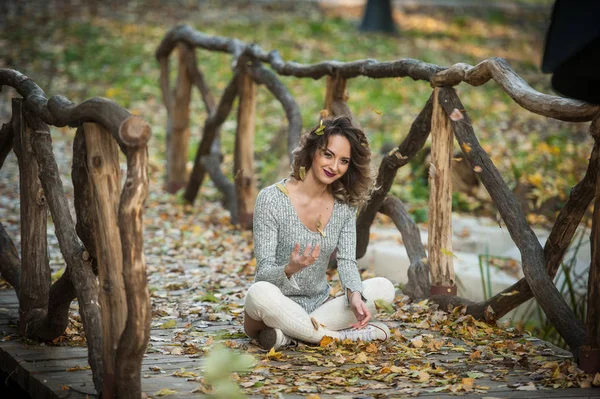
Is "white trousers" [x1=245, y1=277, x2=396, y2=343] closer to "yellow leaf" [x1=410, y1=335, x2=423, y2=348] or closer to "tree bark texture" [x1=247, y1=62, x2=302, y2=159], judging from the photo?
"yellow leaf" [x1=410, y1=335, x2=423, y2=348]

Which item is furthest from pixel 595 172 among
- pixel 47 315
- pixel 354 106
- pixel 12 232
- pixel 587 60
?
pixel 354 106

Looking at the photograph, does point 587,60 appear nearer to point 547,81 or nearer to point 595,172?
point 595,172

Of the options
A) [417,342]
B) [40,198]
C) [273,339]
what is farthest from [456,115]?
[40,198]

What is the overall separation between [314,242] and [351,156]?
470 mm

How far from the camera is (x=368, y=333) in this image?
14.0 ft

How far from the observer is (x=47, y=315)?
13.6 feet


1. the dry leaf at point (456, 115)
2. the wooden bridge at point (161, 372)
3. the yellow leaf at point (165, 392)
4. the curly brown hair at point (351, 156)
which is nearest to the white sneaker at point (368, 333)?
the wooden bridge at point (161, 372)

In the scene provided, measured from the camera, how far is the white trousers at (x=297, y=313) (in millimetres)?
4094

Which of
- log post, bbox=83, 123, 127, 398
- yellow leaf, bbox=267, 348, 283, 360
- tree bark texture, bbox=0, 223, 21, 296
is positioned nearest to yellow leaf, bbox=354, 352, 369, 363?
yellow leaf, bbox=267, 348, 283, 360

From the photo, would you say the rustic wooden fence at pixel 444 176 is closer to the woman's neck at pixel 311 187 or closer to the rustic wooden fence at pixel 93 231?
the woman's neck at pixel 311 187

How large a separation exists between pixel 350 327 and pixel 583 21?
1986 mm

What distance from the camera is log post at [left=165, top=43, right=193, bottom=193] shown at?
8984 millimetres

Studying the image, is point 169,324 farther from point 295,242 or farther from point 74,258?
point 74,258

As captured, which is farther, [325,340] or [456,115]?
[456,115]
